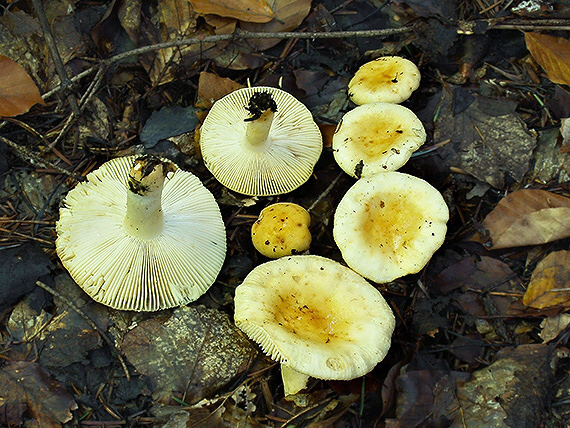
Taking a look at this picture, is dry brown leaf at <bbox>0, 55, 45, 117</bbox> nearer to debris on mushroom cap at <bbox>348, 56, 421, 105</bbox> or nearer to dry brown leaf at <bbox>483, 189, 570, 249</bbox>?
debris on mushroom cap at <bbox>348, 56, 421, 105</bbox>

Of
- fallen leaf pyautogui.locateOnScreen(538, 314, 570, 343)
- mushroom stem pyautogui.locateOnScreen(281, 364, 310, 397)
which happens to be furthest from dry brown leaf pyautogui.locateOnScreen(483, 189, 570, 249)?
mushroom stem pyautogui.locateOnScreen(281, 364, 310, 397)

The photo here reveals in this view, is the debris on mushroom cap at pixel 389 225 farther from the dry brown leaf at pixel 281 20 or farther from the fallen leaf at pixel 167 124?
the dry brown leaf at pixel 281 20

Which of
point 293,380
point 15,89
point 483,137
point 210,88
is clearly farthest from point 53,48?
point 483,137

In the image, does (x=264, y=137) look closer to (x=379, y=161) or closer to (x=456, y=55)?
(x=379, y=161)

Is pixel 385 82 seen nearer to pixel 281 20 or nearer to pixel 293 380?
pixel 281 20

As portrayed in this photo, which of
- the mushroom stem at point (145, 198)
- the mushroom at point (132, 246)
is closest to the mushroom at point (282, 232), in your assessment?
the mushroom at point (132, 246)

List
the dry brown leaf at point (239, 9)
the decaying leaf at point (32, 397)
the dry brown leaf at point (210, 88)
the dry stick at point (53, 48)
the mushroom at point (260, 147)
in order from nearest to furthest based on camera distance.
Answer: the decaying leaf at point (32, 397) → the dry stick at point (53, 48) → the mushroom at point (260, 147) → the dry brown leaf at point (239, 9) → the dry brown leaf at point (210, 88)
